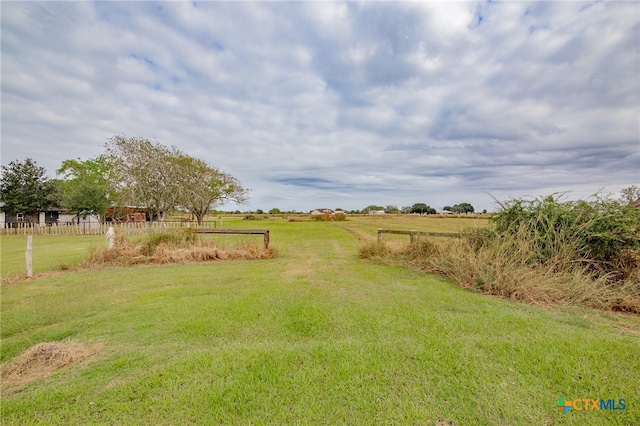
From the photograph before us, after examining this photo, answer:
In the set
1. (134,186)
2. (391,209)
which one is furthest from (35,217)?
(391,209)

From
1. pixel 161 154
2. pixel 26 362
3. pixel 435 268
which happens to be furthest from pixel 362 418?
pixel 161 154

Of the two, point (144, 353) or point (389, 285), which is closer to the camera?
point (144, 353)

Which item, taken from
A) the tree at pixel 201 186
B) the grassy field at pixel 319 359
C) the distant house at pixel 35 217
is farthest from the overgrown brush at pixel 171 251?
the distant house at pixel 35 217

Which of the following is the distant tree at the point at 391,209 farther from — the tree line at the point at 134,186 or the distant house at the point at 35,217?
the distant house at the point at 35,217

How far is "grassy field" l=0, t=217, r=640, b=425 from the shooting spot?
8.11 feet

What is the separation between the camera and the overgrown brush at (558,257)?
565 cm

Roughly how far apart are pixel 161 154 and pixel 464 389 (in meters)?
31.5

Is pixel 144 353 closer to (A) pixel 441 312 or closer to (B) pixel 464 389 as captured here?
(B) pixel 464 389

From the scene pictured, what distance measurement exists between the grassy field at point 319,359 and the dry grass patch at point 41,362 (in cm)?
10

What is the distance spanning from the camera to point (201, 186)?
103 ft

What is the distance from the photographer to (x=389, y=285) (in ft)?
21.6

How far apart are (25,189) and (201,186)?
1990 cm
